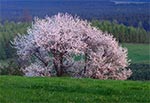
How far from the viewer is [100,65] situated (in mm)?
34031

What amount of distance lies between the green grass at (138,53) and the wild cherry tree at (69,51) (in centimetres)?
3006

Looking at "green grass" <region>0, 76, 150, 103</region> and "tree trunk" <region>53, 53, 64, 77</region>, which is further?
"tree trunk" <region>53, 53, 64, 77</region>

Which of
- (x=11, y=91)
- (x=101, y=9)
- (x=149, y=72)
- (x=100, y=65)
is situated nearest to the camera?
(x=11, y=91)

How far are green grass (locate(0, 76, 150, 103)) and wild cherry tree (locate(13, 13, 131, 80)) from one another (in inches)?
666

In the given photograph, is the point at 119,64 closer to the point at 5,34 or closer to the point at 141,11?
the point at 5,34

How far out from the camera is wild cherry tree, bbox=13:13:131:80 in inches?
1320

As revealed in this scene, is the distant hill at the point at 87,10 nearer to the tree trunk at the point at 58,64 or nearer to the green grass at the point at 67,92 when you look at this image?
the tree trunk at the point at 58,64

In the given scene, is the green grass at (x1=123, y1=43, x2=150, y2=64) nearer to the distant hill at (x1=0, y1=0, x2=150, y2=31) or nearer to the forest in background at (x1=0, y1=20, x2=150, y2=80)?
the forest in background at (x1=0, y1=20, x2=150, y2=80)

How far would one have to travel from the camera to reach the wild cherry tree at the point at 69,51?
110ft

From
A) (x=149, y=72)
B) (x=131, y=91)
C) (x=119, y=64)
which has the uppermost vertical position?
(x=131, y=91)

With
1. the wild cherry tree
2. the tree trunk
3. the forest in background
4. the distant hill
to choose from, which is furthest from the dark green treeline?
the tree trunk

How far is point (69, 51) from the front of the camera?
33.4 m

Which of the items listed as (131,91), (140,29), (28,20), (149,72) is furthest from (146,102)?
(28,20)

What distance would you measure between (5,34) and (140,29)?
918 inches
